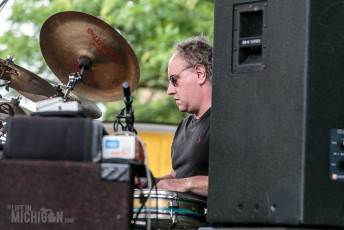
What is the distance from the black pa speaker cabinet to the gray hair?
144cm

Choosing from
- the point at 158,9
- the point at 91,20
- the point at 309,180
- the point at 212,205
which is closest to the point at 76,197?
the point at 212,205

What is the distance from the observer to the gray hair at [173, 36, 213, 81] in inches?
193

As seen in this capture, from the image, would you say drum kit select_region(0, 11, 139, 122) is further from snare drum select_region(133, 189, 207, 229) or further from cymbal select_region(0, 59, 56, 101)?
snare drum select_region(133, 189, 207, 229)

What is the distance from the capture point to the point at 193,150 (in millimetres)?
4574

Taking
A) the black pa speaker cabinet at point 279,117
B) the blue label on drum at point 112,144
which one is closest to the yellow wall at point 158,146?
the black pa speaker cabinet at point 279,117

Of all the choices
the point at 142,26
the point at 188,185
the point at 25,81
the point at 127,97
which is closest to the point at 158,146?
the point at 142,26

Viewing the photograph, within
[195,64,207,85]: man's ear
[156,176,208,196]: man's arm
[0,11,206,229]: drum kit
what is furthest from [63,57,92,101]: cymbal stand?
[156,176,208,196]: man's arm

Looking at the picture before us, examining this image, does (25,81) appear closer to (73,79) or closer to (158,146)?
(73,79)

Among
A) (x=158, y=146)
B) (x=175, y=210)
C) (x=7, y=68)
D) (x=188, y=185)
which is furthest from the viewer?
(x=158, y=146)

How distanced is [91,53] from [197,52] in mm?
663

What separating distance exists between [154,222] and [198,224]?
0.81ft

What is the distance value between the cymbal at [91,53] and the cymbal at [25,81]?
11 centimetres

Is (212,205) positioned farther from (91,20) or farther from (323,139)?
(91,20)

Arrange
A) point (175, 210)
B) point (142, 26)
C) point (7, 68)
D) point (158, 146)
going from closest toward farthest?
point (175, 210)
point (7, 68)
point (158, 146)
point (142, 26)
